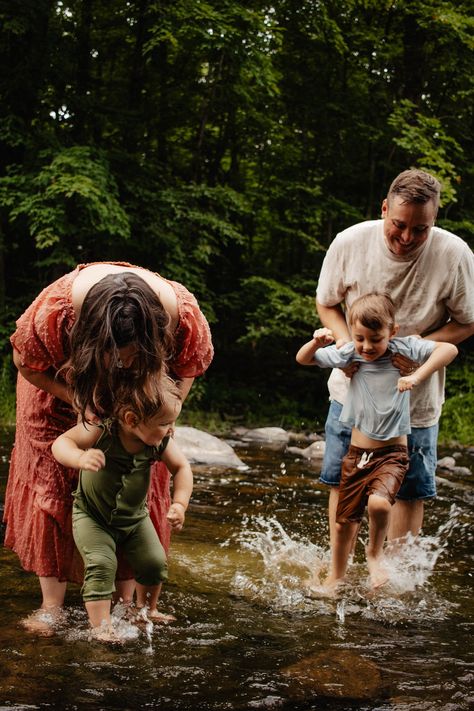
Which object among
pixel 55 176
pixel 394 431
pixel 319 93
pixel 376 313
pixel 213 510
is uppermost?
pixel 319 93

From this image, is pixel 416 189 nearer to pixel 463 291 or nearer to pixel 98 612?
pixel 463 291

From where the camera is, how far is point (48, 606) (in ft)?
10.5

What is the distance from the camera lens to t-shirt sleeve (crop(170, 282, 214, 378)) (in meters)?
3.00

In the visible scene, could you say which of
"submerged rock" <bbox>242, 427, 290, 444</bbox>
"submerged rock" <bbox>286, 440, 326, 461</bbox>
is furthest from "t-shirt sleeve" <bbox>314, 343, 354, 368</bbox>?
"submerged rock" <bbox>242, 427, 290, 444</bbox>

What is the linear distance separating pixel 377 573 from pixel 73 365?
1873 mm

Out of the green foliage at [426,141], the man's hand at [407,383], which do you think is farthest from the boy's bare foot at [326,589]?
the green foliage at [426,141]

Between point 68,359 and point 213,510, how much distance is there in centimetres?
312

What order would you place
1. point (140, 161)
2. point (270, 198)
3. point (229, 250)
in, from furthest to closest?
point (229, 250) < point (270, 198) < point (140, 161)

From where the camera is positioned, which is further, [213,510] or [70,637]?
[213,510]

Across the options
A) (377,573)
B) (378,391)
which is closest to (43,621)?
(377,573)

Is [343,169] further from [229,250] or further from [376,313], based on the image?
[376,313]

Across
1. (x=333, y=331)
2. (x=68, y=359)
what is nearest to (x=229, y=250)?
(x=333, y=331)

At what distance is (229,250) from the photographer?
51.5 ft

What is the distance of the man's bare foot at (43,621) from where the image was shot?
304cm
